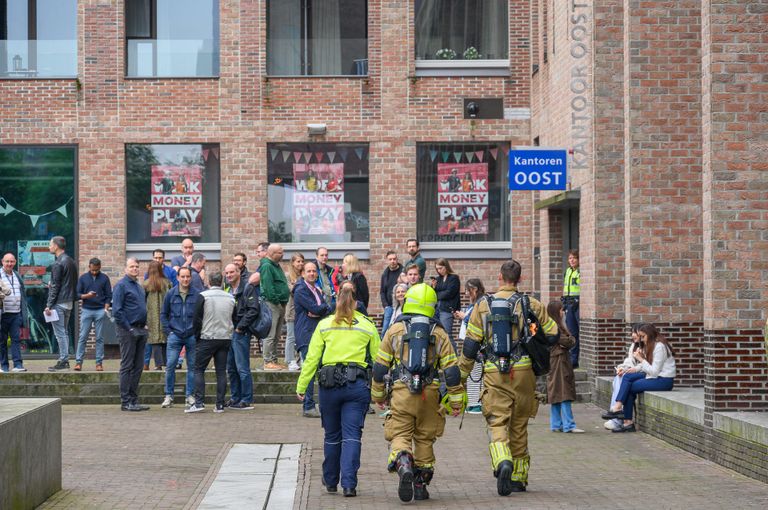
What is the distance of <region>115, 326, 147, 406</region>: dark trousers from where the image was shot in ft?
61.2

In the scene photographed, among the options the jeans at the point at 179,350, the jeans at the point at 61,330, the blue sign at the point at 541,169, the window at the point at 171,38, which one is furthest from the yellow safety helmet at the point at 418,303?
the window at the point at 171,38

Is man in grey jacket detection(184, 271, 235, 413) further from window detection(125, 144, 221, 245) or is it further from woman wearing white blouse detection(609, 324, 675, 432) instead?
window detection(125, 144, 221, 245)

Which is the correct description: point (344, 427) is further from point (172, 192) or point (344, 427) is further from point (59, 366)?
point (172, 192)

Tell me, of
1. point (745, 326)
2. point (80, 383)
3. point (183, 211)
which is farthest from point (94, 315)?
point (745, 326)

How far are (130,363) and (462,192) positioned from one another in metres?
9.71

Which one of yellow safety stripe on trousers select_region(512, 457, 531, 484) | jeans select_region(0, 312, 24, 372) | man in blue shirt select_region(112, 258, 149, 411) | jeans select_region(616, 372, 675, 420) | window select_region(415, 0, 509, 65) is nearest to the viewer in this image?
yellow safety stripe on trousers select_region(512, 457, 531, 484)

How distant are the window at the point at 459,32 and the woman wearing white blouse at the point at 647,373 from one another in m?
11.4

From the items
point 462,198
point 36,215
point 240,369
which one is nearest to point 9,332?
point 240,369

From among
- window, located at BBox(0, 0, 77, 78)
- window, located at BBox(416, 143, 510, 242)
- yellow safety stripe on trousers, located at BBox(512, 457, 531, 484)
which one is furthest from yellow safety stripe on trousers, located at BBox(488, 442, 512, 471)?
window, located at BBox(0, 0, 77, 78)

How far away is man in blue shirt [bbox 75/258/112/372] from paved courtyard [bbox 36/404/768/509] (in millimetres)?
2694

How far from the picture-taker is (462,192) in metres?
26.7

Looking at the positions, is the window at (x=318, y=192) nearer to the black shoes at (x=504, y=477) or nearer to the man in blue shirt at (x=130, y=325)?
the man in blue shirt at (x=130, y=325)

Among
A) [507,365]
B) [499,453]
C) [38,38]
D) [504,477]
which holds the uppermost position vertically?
[38,38]

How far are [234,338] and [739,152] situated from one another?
7.80 m
